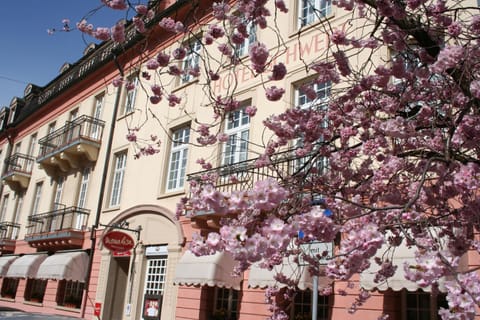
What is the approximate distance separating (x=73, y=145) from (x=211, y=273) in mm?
10560

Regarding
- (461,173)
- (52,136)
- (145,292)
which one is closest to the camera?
(461,173)

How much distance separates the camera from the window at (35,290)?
2035 cm

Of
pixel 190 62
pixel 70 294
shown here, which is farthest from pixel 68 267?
pixel 190 62

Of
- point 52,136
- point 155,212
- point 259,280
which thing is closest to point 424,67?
point 259,280

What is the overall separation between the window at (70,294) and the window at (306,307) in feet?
31.7

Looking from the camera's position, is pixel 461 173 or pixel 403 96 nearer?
pixel 461 173

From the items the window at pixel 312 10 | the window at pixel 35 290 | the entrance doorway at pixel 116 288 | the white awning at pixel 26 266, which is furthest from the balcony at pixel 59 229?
the window at pixel 312 10

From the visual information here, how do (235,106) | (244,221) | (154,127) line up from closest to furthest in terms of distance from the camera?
(244,221) < (235,106) < (154,127)

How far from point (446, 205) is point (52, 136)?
19.9 meters

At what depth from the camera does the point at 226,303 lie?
11938mm

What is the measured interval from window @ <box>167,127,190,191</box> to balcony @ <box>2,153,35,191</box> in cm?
1294

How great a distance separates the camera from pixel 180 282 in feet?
36.9

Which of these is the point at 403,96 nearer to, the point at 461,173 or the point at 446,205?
the point at 446,205

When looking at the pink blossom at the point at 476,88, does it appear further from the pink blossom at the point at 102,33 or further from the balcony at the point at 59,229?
the balcony at the point at 59,229
